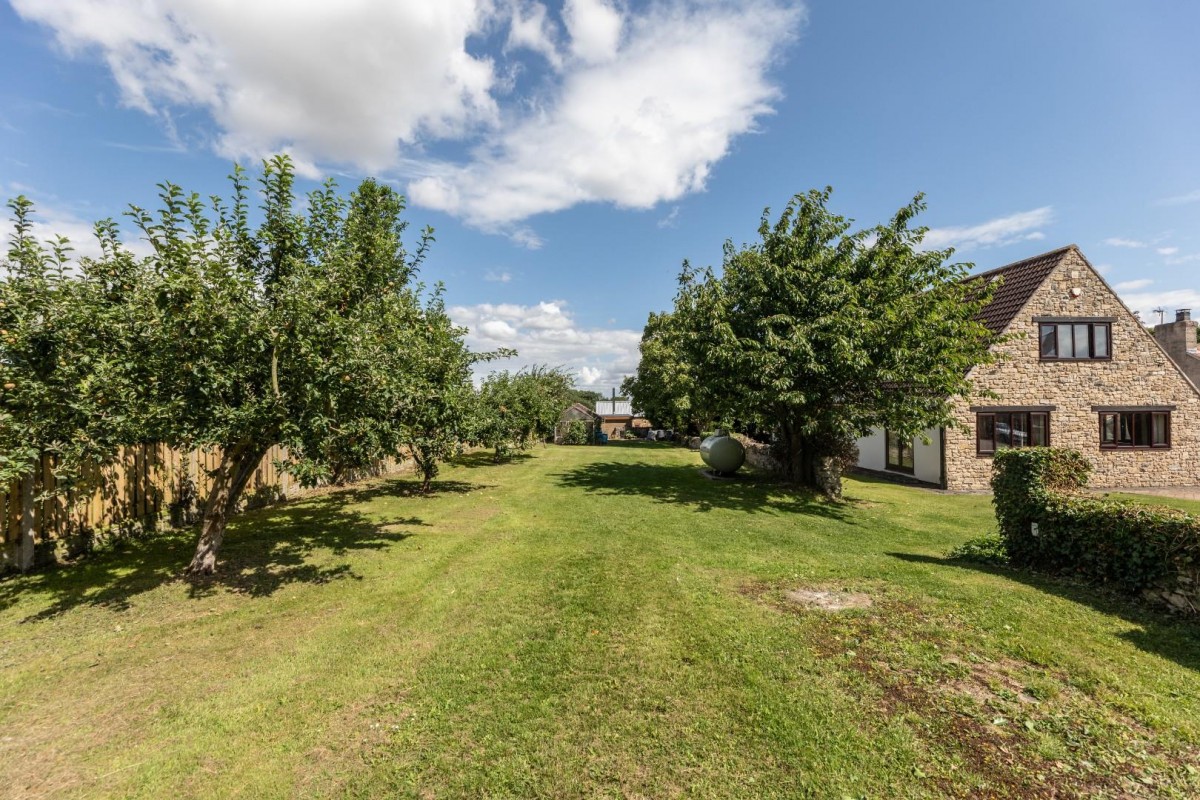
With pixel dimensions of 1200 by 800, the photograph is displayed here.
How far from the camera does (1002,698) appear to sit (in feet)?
13.9

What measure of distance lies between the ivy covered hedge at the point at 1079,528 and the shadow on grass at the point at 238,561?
10.5 m

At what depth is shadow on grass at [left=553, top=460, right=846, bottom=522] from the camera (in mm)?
13555

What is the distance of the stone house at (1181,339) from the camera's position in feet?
89.8

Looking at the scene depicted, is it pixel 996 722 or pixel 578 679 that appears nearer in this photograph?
pixel 996 722

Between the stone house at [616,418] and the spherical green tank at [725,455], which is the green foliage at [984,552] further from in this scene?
the stone house at [616,418]

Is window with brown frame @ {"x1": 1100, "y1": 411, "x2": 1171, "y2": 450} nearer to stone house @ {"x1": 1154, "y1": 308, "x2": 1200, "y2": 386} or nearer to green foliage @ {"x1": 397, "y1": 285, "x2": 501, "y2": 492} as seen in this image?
stone house @ {"x1": 1154, "y1": 308, "x2": 1200, "y2": 386}

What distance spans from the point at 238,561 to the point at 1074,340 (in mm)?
24766

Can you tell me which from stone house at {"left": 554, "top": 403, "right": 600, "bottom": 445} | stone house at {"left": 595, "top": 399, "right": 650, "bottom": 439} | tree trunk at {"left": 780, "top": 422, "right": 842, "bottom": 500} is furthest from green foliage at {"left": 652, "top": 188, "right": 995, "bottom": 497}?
stone house at {"left": 595, "top": 399, "right": 650, "bottom": 439}

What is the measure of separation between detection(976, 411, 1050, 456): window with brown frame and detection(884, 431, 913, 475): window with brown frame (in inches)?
99.2

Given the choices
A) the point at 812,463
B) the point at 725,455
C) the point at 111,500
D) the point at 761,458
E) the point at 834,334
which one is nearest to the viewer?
the point at 111,500

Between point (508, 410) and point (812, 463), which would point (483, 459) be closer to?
point (508, 410)

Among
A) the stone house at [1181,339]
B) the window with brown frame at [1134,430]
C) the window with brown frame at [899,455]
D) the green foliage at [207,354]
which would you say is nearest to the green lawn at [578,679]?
the green foliage at [207,354]

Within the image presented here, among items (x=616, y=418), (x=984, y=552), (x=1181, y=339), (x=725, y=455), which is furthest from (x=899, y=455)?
(x=616, y=418)

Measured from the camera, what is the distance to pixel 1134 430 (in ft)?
58.5
